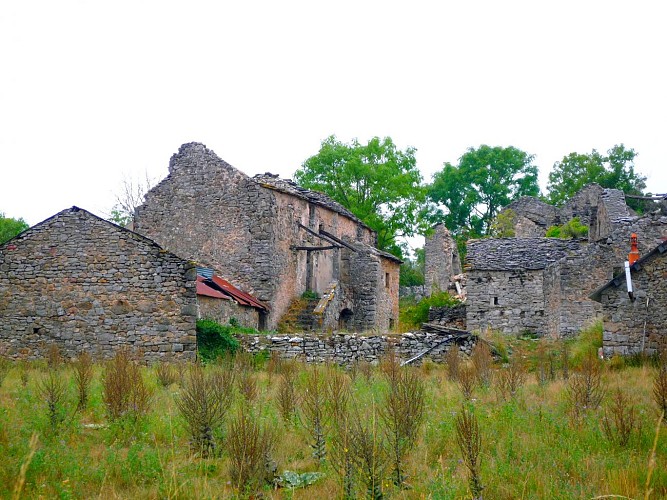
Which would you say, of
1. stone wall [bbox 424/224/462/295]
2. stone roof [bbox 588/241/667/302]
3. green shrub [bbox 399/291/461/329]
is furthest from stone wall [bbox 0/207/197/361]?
stone wall [bbox 424/224/462/295]

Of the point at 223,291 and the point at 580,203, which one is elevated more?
the point at 580,203

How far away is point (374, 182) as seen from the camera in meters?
49.1

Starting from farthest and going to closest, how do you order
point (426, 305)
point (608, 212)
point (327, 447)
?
point (426, 305)
point (608, 212)
point (327, 447)

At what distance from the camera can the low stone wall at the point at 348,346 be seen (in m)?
20.0

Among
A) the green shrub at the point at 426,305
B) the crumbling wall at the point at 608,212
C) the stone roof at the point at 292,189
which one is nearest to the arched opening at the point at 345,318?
the green shrub at the point at 426,305

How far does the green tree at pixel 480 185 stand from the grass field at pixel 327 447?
1863 inches

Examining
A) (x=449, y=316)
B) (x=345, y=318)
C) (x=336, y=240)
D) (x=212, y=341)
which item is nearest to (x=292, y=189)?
(x=336, y=240)

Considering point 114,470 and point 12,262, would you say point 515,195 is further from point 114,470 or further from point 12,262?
point 114,470

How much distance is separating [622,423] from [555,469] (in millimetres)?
1483

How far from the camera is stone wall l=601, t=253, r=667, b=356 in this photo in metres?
17.2

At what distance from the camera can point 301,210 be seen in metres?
30.2

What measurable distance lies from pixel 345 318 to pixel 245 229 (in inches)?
292

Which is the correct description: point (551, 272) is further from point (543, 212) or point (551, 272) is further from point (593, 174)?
point (593, 174)

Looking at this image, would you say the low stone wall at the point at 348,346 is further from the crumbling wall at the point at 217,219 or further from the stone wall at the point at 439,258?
the stone wall at the point at 439,258
